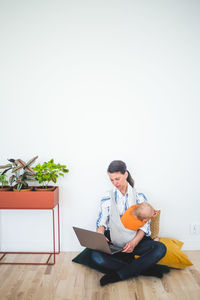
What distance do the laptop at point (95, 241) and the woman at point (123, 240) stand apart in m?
0.11

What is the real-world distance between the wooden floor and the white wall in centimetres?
42

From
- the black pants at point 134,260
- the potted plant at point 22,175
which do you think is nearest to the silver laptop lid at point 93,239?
the black pants at point 134,260

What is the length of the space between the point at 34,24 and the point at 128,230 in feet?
7.31

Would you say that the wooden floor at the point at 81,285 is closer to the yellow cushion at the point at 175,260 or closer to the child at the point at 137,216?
the yellow cushion at the point at 175,260

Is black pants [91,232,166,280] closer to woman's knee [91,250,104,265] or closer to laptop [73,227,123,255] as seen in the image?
woman's knee [91,250,104,265]

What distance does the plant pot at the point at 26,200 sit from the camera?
217 centimetres

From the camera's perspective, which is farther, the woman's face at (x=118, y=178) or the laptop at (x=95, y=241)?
the woman's face at (x=118, y=178)

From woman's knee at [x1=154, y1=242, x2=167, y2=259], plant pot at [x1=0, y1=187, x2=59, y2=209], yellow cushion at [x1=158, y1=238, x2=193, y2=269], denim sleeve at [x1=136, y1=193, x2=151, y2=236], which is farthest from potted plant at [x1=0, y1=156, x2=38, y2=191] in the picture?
yellow cushion at [x1=158, y1=238, x2=193, y2=269]

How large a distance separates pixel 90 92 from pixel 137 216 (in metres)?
1.32

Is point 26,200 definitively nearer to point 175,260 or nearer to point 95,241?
point 95,241

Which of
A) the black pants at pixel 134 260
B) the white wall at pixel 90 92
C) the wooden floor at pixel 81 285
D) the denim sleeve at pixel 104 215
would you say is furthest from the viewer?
the white wall at pixel 90 92

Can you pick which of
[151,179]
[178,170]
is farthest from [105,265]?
[178,170]

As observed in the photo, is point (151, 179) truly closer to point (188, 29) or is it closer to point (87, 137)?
point (87, 137)

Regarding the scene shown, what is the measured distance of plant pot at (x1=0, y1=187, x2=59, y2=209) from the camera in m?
2.17
